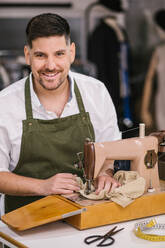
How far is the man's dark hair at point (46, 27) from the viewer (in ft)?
8.96

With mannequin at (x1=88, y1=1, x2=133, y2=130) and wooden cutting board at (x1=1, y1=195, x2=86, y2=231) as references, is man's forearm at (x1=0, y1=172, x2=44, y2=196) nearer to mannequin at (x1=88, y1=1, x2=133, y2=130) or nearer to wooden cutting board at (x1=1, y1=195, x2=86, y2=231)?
wooden cutting board at (x1=1, y1=195, x2=86, y2=231)

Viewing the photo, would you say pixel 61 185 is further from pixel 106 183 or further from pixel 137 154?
pixel 137 154

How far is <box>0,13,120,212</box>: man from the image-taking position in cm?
273

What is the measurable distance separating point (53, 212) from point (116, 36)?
4447mm

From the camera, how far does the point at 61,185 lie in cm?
258

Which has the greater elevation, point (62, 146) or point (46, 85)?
point (46, 85)

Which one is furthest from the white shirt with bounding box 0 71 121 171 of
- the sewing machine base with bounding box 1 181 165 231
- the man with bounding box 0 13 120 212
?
the sewing machine base with bounding box 1 181 165 231

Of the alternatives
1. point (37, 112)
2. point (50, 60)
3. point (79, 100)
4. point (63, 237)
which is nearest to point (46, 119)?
point (37, 112)

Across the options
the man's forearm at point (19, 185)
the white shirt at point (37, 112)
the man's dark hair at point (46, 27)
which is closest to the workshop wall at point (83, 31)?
the white shirt at point (37, 112)

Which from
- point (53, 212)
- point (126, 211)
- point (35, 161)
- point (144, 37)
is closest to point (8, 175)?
point (35, 161)

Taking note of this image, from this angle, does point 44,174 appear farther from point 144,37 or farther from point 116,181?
point 144,37

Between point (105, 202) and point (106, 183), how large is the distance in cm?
18

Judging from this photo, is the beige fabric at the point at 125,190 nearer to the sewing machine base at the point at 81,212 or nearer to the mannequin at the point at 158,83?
the sewing machine base at the point at 81,212

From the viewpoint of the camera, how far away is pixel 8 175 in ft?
8.91
